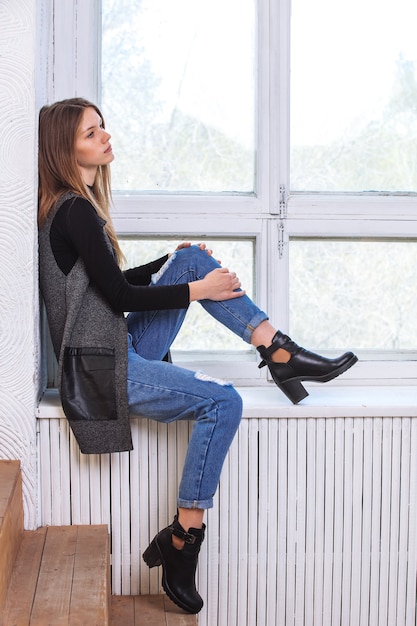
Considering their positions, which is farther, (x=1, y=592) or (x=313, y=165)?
(x=313, y=165)

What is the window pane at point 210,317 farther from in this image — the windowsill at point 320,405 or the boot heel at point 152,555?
the boot heel at point 152,555

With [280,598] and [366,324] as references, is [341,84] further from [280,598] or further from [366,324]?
[280,598]

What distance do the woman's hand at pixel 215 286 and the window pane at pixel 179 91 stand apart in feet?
1.73

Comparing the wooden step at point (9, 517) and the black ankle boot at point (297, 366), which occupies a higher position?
the black ankle boot at point (297, 366)

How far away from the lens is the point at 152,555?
218 centimetres

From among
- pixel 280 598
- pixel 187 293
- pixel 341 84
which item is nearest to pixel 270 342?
pixel 187 293

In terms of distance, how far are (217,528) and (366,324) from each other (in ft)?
2.96

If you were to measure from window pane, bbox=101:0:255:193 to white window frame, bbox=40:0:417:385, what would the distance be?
0.05m

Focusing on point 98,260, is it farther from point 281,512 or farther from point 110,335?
point 281,512

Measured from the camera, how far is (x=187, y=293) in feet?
7.30

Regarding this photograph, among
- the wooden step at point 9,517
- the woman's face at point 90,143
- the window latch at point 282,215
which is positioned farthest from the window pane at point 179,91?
the wooden step at point 9,517

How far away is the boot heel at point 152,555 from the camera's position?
7.14 feet

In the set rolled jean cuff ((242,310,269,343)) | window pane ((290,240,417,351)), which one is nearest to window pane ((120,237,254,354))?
window pane ((290,240,417,351))

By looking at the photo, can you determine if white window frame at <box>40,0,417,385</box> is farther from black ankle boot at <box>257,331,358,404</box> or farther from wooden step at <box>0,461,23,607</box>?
wooden step at <box>0,461,23,607</box>
